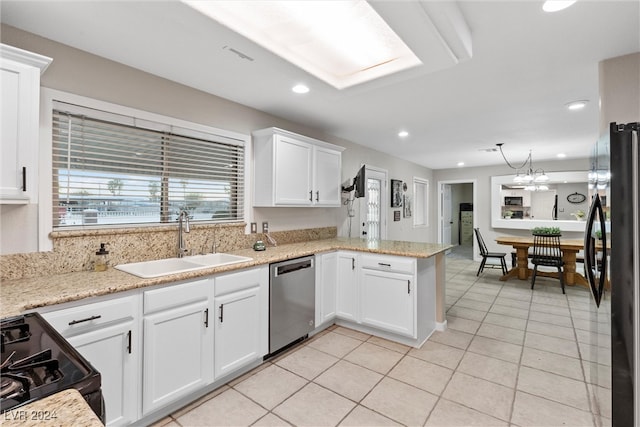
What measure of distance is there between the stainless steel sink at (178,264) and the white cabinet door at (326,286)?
854mm

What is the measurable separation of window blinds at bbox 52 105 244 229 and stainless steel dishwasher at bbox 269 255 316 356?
33.7 inches

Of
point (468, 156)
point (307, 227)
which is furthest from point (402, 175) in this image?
point (307, 227)

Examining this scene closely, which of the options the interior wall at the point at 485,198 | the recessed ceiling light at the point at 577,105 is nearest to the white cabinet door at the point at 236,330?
the recessed ceiling light at the point at 577,105

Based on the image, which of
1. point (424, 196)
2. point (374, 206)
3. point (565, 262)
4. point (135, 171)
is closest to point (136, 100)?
point (135, 171)

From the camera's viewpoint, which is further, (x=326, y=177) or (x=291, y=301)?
(x=326, y=177)

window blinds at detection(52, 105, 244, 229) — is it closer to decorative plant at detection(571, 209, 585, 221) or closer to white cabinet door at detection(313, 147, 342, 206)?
white cabinet door at detection(313, 147, 342, 206)

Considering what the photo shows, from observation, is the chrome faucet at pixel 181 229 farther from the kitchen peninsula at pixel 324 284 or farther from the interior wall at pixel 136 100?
the interior wall at pixel 136 100

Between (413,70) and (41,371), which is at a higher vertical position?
(413,70)

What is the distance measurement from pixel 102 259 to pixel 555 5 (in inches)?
122

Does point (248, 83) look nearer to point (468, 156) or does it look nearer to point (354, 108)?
point (354, 108)

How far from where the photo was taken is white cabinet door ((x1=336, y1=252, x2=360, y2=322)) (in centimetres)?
317

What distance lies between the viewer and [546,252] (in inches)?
198

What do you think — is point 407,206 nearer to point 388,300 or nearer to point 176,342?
point 388,300

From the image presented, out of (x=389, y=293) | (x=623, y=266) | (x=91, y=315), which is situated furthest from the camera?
(x=389, y=293)
